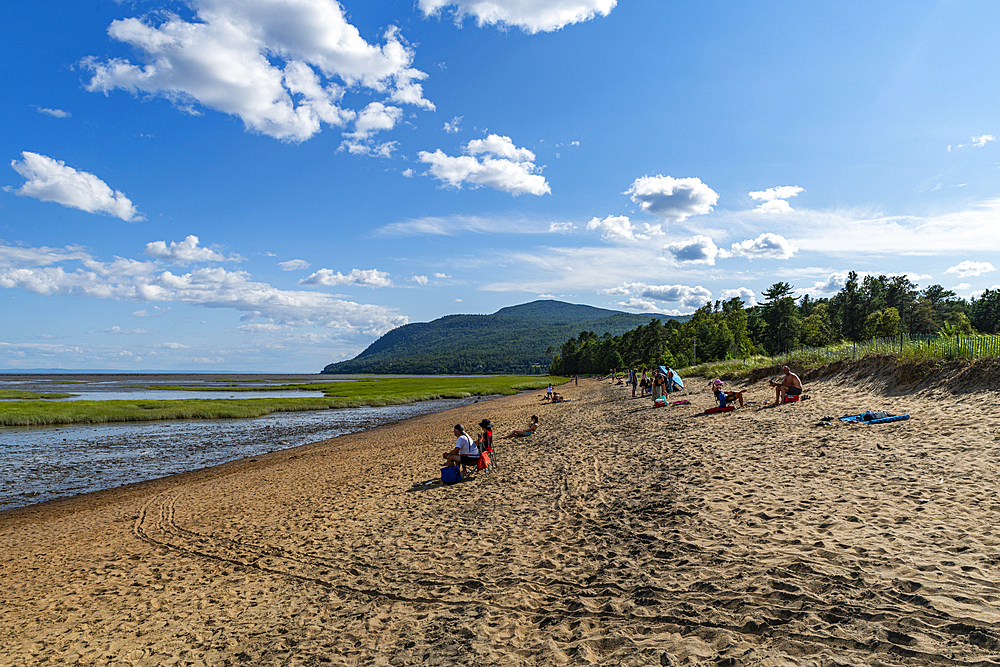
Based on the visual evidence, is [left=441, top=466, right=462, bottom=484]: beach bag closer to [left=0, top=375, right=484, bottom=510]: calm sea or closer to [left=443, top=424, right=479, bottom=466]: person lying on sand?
[left=443, top=424, right=479, bottom=466]: person lying on sand

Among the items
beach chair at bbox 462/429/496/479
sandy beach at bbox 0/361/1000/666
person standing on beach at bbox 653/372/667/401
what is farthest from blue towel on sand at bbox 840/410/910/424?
person standing on beach at bbox 653/372/667/401

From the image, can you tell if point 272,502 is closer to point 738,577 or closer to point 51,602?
point 51,602

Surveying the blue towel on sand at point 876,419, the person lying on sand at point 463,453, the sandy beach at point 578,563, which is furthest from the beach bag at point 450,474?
the blue towel on sand at point 876,419

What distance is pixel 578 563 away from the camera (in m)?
7.45

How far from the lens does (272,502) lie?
13289 millimetres

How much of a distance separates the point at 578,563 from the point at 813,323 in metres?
91.1

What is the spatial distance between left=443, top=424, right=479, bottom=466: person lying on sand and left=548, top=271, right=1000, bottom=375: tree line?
2389 inches

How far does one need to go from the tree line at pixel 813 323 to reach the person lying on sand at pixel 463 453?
6069 cm

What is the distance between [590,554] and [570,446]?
9.48 metres

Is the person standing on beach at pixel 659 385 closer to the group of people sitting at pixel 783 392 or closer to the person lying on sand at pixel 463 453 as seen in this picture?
the group of people sitting at pixel 783 392

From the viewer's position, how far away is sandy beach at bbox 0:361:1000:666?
16.8 feet

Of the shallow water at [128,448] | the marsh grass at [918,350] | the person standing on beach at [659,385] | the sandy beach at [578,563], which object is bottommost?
the shallow water at [128,448]

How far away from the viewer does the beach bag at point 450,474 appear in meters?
13.1

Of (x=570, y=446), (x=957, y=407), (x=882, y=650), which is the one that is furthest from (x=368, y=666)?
(x=957, y=407)
